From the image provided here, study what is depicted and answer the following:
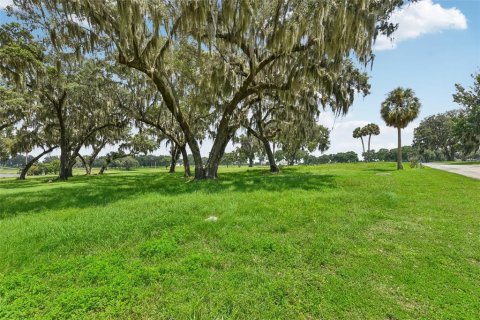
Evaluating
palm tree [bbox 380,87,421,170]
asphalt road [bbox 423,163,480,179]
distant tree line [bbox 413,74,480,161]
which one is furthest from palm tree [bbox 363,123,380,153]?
palm tree [bbox 380,87,421,170]

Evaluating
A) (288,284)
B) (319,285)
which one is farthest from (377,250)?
(288,284)

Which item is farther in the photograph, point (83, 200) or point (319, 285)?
point (83, 200)

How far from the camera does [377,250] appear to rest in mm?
5574

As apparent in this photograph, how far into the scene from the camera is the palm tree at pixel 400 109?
88.9 feet

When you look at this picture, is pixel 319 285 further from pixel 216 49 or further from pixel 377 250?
pixel 216 49

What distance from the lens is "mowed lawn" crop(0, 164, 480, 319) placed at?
3.98 m

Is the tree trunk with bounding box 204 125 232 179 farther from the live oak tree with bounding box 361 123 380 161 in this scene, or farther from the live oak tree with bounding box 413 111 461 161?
the live oak tree with bounding box 413 111 461 161

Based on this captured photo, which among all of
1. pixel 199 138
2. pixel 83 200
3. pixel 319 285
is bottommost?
pixel 319 285

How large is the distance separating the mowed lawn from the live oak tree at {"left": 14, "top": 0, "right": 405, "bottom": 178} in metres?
7.43

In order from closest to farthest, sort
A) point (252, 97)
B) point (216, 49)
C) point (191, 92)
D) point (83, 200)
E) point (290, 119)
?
point (83, 200) < point (216, 49) < point (191, 92) < point (252, 97) < point (290, 119)

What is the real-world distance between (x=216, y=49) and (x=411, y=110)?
22223 millimetres

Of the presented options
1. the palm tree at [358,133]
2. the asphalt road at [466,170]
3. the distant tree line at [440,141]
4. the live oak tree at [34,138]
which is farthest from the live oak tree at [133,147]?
the distant tree line at [440,141]

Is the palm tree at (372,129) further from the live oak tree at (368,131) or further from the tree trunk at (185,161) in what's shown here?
the tree trunk at (185,161)

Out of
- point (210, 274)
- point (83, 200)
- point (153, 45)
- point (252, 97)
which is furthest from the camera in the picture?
point (252, 97)
